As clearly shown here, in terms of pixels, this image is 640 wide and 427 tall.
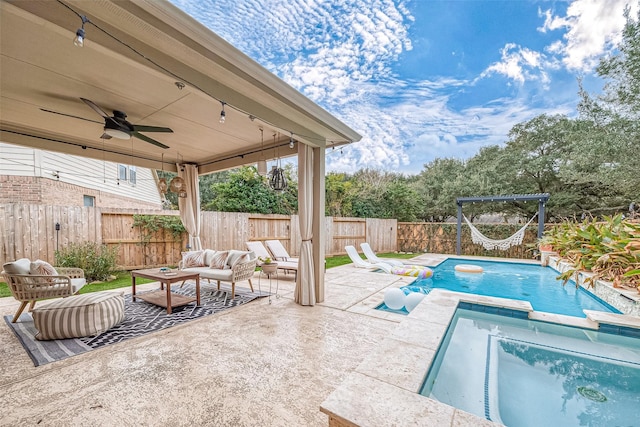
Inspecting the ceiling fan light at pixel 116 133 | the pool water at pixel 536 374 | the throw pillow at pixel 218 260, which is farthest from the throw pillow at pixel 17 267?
the pool water at pixel 536 374

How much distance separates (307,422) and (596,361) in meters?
2.96

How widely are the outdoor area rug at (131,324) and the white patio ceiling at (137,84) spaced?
8.76ft

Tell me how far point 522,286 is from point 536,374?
4.44 m

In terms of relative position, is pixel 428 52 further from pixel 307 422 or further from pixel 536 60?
pixel 307 422

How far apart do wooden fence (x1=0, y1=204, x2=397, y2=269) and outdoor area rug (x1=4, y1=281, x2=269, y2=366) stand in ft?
8.53

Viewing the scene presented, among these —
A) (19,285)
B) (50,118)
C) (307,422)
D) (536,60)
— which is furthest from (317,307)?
(536,60)

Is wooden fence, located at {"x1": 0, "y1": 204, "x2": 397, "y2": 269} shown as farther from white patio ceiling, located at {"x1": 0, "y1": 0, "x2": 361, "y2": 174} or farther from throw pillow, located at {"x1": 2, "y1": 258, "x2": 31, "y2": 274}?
throw pillow, located at {"x1": 2, "y1": 258, "x2": 31, "y2": 274}

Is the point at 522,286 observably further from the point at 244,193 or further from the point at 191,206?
the point at 244,193

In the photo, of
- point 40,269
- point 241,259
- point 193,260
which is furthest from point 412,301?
point 40,269

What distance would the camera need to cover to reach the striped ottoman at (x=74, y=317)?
2820mm

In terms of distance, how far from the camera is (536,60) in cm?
1241

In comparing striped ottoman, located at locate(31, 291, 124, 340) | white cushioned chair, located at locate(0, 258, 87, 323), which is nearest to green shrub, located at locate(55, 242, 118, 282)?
white cushioned chair, located at locate(0, 258, 87, 323)

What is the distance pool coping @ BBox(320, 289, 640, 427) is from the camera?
1.35 m

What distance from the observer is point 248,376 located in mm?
2223
